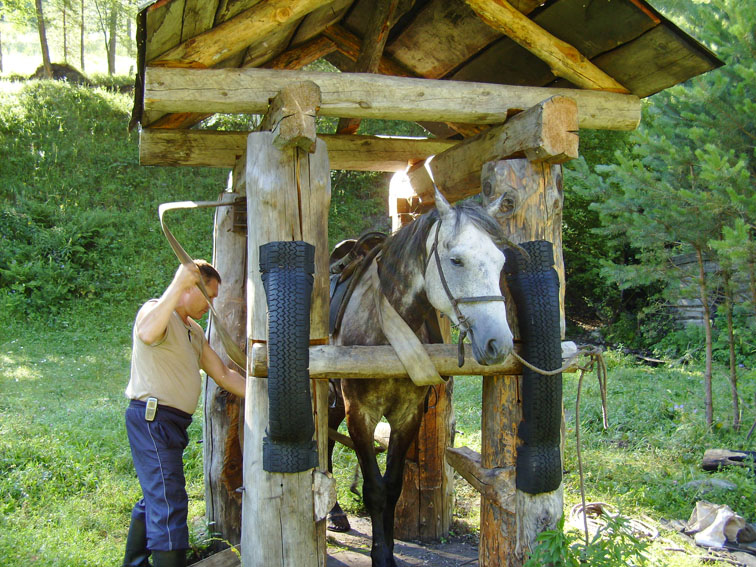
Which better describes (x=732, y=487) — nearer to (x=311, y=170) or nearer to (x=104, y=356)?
(x=311, y=170)

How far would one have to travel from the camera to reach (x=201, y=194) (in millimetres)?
15250

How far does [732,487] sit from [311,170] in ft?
14.3

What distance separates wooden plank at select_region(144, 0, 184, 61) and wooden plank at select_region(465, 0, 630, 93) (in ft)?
5.40

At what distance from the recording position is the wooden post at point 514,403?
10.9 feet

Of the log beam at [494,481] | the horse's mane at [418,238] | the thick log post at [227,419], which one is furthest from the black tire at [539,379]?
the thick log post at [227,419]

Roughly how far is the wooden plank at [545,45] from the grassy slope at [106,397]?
10.4ft

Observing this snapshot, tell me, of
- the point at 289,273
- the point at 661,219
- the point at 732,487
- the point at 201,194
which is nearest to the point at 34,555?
the point at 289,273

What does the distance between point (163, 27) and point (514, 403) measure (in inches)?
104

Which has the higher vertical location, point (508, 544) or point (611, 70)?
point (611, 70)

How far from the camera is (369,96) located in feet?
11.3

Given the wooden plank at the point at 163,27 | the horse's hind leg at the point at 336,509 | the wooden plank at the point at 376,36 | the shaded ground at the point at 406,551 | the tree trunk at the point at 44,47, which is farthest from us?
the tree trunk at the point at 44,47

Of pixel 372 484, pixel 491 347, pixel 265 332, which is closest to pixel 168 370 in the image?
pixel 265 332

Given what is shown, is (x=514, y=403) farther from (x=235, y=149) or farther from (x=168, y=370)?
Answer: (x=235, y=149)

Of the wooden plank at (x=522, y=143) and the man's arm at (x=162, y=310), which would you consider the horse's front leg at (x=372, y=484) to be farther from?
the wooden plank at (x=522, y=143)
